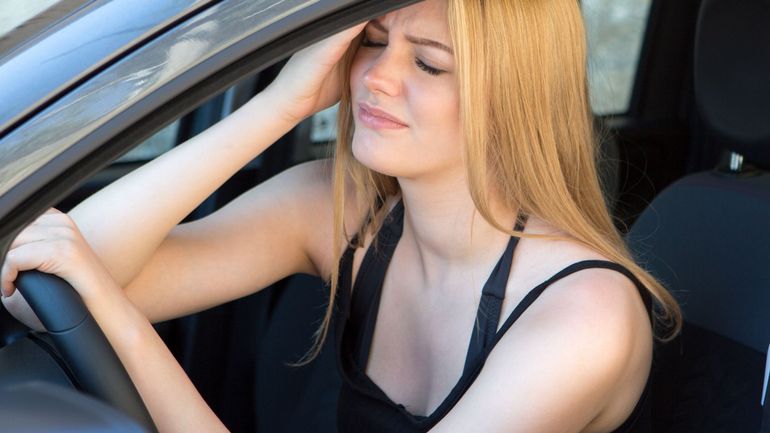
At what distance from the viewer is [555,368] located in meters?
1.46

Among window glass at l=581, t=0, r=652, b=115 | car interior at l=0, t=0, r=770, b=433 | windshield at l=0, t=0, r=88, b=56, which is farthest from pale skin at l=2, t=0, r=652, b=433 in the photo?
window glass at l=581, t=0, r=652, b=115

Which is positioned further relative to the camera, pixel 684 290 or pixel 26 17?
pixel 684 290

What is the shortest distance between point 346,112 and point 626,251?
51 cm

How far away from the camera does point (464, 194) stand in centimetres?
178

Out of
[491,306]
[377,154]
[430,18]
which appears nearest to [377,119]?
[377,154]

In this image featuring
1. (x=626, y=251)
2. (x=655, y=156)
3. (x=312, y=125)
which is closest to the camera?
(x=626, y=251)

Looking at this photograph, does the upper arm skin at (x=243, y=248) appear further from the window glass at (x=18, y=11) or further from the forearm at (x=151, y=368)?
the window glass at (x=18, y=11)

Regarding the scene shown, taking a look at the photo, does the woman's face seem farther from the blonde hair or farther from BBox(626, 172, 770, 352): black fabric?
BBox(626, 172, 770, 352): black fabric

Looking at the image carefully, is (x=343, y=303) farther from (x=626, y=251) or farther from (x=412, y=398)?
(x=626, y=251)

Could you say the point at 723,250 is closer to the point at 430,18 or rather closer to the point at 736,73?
the point at 736,73

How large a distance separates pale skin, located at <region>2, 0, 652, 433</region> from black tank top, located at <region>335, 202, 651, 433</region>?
2cm

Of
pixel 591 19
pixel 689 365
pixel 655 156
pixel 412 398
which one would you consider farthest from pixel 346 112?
pixel 655 156

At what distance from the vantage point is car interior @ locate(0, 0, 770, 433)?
182 cm

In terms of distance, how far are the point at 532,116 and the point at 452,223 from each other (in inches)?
9.8
